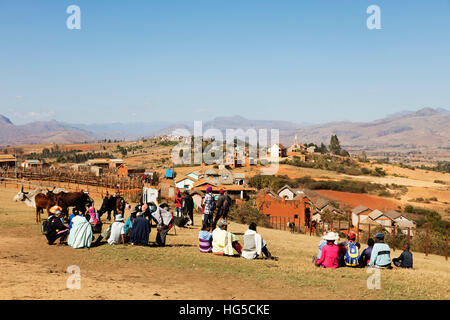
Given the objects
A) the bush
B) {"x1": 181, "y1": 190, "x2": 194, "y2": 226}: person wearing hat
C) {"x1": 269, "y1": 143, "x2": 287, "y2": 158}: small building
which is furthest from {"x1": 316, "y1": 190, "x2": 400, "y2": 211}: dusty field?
{"x1": 181, "y1": 190, "x2": 194, "y2": 226}: person wearing hat

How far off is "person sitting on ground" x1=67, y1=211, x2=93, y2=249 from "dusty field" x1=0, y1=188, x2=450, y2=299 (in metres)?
0.27

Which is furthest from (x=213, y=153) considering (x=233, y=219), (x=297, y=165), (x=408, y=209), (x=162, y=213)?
(x=162, y=213)

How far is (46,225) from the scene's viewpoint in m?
13.9

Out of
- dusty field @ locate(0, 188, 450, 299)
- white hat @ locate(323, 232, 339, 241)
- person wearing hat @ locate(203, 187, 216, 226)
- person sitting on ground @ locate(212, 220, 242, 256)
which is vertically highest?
person wearing hat @ locate(203, 187, 216, 226)

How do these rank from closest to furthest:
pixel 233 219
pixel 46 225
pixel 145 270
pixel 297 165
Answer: pixel 145 270 < pixel 46 225 < pixel 233 219 < pixel 297 165

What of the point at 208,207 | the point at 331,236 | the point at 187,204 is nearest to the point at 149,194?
the point at 187,204

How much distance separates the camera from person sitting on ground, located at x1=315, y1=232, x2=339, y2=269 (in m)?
11.9

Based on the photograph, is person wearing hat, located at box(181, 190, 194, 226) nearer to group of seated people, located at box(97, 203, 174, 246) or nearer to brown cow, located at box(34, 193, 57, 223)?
group of seated people, located at box(97, 203, 174, 246)

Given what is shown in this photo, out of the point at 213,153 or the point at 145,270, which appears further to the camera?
the point at 213,153

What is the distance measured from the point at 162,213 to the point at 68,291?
6284 mm

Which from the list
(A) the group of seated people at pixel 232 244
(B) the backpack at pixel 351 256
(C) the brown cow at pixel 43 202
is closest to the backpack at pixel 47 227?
(C) the brown cow at pixel 43 202

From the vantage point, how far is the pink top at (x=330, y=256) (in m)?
12.0
